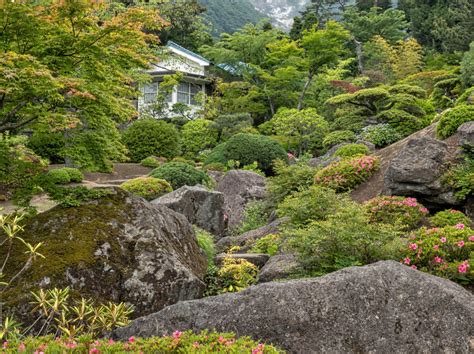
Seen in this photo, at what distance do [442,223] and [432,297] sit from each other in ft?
13.3

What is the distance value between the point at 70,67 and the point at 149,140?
16.1 m

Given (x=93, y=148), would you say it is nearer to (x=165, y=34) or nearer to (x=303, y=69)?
(x=303, y=69)

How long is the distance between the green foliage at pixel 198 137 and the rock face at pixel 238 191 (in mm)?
10878

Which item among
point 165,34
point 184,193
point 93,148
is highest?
point 165,34

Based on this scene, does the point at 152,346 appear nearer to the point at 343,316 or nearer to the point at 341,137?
the point at 343,316

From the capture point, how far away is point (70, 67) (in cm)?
→ 584

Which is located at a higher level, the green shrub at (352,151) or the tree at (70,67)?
the tree at (70,67)

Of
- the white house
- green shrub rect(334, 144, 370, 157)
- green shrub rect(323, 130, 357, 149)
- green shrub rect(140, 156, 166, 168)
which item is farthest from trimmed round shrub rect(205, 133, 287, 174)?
the white house

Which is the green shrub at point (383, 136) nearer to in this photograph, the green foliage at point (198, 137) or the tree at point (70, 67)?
the green foliage at point (198, 137)

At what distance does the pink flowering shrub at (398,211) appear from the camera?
8.54 meters

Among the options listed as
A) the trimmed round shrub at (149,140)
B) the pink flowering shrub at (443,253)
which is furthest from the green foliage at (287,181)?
the trimmed round shrub at (149,140)

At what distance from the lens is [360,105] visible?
20.7 m

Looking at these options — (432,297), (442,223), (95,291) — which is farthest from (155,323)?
(442,223)

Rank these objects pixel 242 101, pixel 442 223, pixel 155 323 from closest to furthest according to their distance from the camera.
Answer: pixel 155 323
pixel 442 223
pixel 242 101
